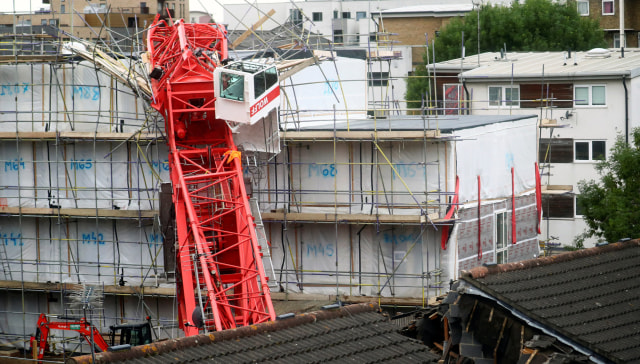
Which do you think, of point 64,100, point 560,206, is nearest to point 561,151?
point 560,206

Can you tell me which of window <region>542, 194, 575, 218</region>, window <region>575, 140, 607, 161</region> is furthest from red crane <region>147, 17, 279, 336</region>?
window <region>575, 140, 607, 161</region>

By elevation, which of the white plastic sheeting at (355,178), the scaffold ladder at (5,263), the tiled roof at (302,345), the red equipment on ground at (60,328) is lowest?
the red equipment on ground at (60,328)

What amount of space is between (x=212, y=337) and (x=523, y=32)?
5431 centimetres

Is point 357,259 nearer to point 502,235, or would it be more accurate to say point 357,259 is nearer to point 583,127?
point 502,235

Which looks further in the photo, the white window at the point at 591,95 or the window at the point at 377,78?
the white window at the point at 591,95

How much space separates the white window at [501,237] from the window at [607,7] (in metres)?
41.9

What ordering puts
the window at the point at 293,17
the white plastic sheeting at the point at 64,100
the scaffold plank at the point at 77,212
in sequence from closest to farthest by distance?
the scaffold plank at the point at 77,212 < the white plastic sheeting at the point at 64,100 < the window at the point at 293,17

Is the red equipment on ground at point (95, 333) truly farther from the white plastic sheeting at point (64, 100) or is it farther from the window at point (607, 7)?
the window at point (607, 7)

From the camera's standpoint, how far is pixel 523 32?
6556 cm

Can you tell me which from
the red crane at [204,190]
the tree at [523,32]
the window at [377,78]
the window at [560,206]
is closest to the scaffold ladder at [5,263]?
the red crane at [204,190]

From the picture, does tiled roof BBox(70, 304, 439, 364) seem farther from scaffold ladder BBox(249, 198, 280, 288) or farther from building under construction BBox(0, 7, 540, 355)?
building under construction BBox(0, 7, 540, 355)

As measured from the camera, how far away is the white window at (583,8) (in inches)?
2744

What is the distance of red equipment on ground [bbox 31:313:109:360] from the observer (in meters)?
27.9

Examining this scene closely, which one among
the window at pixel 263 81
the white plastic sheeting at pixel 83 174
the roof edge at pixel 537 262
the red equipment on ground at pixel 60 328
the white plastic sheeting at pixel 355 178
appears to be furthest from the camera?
the white plastic sheeting at pixel 83 174
